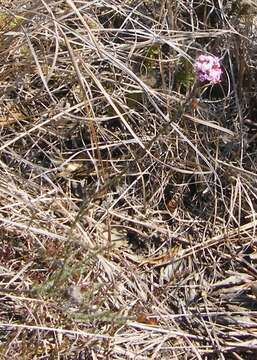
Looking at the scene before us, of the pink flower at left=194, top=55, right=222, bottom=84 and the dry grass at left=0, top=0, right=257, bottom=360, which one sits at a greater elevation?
the pink flower at left=194, top=55, right=222, bottom=84

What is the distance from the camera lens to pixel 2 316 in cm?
191

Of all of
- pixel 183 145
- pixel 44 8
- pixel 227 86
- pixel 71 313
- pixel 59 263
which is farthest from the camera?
pixel 227 86

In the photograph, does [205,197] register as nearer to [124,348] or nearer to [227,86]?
[227,86]

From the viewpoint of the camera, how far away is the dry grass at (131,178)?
196 centimetres

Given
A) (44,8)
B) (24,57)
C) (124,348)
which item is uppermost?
(44,8)

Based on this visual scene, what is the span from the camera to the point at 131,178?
2.26m

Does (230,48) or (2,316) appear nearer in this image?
(2,316)

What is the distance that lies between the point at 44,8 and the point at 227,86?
0.62 m

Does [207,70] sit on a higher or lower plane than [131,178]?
higher

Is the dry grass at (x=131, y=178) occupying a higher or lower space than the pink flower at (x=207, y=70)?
lower

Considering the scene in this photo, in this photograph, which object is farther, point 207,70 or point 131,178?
point 131,178

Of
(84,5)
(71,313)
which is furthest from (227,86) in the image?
(71,313)

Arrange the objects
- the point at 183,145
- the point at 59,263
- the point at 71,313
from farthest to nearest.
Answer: the point at 183,145
the point at 59,263
the point at 71,313

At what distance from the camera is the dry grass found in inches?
77.3
